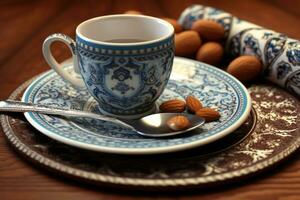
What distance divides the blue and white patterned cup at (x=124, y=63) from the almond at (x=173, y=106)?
0.02 metres

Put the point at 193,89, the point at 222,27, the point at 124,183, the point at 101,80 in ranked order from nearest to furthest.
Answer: the point at 124,183
the point at 101,80
the point at 193,89
the point at 222,27

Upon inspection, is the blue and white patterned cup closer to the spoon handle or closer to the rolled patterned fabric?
the spoon handle

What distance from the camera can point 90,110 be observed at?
2.05 ft

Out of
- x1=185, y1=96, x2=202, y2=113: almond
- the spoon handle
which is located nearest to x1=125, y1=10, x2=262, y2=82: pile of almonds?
x1=185, y1=96, x2=202, y2=113: almond

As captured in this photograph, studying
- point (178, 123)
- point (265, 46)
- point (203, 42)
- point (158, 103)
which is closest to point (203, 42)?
point (203, 42)

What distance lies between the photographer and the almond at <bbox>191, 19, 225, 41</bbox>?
2.68 ft

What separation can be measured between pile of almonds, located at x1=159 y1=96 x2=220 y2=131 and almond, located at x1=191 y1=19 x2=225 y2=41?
22 centimetres

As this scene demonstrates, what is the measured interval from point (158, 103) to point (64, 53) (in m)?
0.28

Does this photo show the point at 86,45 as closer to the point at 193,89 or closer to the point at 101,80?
the point at 101,80

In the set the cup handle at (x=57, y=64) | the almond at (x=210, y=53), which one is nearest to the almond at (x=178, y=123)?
the cup handle at (x=57, y=64)

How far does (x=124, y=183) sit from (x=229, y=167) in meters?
0.11

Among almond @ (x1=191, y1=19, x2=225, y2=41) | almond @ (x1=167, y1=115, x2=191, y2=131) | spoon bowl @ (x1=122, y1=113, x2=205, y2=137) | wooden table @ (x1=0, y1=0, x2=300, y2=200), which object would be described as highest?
almond @ (x1=191, y1=19, x2=225, y2=41)

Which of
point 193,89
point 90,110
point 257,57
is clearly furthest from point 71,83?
point 257,57

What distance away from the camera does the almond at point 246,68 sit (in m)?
0.73
